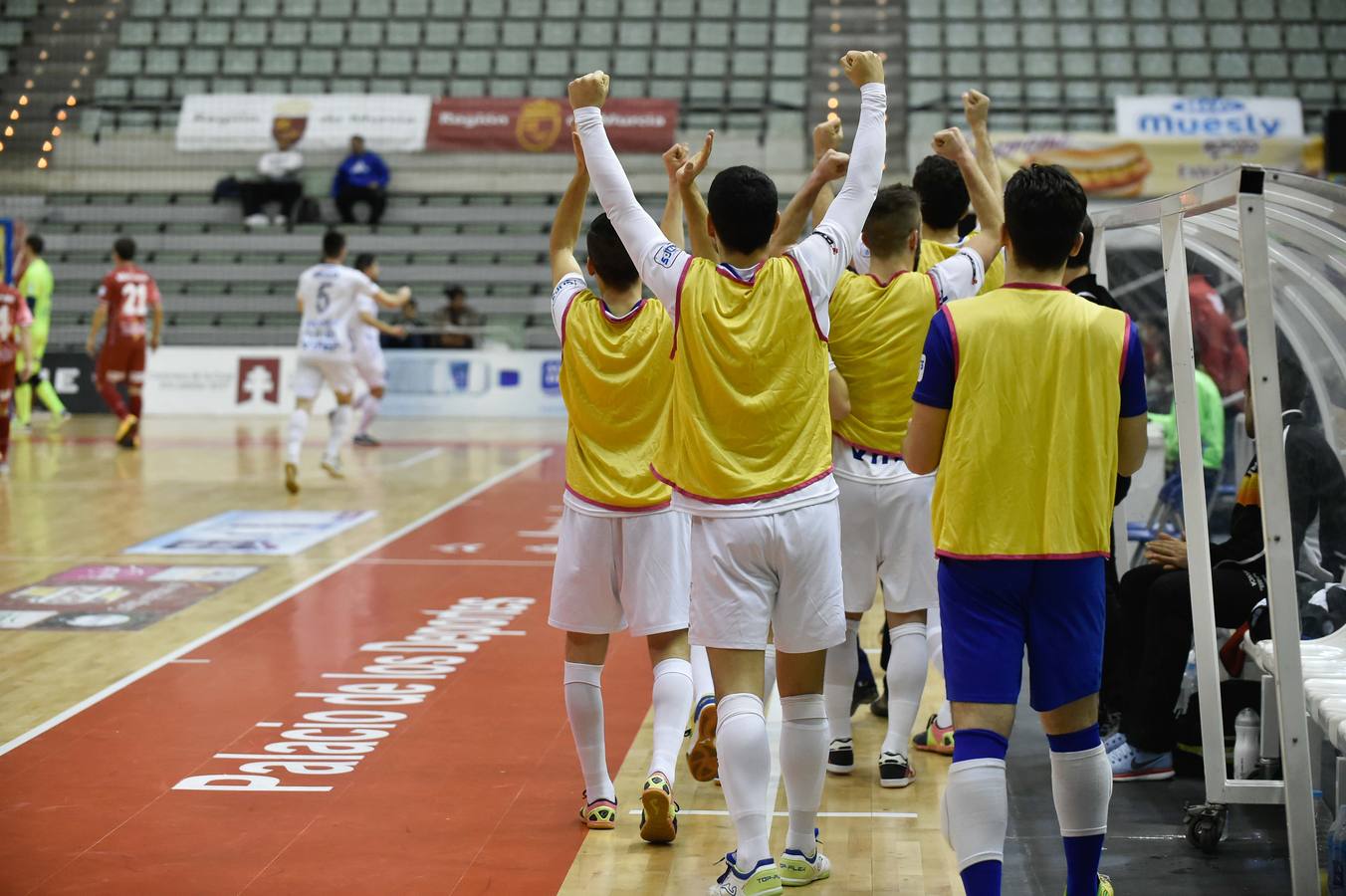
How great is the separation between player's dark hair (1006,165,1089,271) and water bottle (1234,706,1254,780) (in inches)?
71.7

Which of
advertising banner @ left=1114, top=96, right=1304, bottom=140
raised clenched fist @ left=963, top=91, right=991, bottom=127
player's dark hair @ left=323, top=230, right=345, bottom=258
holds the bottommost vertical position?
raised clenched fist @ left=963, top=91, right=991, bottom=127

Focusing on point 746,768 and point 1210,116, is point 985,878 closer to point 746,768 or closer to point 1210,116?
point 746,768

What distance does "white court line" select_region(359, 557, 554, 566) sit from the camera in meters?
8.59

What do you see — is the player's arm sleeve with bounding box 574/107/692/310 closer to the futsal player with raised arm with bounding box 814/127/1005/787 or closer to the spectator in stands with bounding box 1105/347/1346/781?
the futsal player with raised arm with bounding box 814/127/1005/787

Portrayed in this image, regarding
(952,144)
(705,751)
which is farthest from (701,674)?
(952,144)

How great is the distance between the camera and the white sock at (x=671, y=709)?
4.09 m

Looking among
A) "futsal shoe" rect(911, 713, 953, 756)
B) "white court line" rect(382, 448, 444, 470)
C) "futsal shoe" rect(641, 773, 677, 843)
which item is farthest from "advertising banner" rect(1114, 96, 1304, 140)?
"futsal shoe" rect(641, 773, 677, 843)

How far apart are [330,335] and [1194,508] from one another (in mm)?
9245

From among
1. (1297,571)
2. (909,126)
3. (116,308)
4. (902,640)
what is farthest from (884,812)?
(909,126)

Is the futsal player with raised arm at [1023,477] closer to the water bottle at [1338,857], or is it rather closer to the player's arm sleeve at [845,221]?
the player's arm sleeve at [845,221]

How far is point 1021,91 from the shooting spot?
22109 mm

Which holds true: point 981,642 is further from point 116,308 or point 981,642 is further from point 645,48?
point 645,48

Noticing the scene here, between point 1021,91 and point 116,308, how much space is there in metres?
13.4

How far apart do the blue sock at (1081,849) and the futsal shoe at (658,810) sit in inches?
43.4
